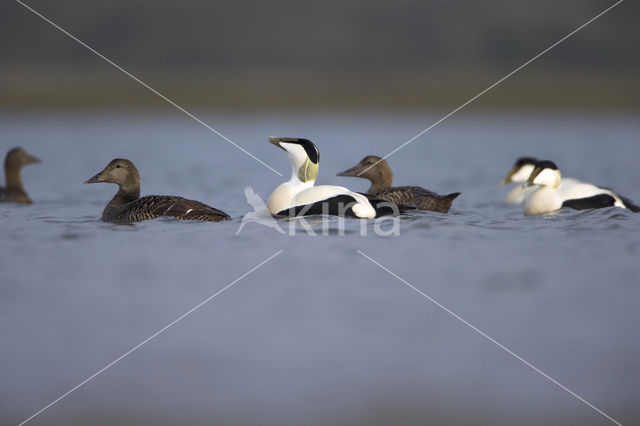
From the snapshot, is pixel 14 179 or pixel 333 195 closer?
pixel 333 195

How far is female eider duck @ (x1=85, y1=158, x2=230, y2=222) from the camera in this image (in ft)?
27.9

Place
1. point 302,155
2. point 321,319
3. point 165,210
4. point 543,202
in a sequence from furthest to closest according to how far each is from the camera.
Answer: point 543,202
point 302,155
point 165,210
point 321,319

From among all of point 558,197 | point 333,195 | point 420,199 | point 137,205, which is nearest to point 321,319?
point 333,195

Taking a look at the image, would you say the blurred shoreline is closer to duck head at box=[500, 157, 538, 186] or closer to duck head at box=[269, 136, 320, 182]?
duck head at box=[500, 157, 538, 186]

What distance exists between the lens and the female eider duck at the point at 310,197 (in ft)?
28.2

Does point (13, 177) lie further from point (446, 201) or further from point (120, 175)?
point (446, 201)

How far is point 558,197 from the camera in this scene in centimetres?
941

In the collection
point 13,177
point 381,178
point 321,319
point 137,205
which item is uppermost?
point 13,177

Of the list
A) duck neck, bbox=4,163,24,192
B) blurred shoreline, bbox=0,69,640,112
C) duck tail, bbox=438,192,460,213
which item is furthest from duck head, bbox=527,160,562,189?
blurred shoreline, bbox=0,69,640,112

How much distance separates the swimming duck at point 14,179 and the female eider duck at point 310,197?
3561 mm

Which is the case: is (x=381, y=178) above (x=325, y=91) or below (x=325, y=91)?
below

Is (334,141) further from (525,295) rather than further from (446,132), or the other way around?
(525,295)

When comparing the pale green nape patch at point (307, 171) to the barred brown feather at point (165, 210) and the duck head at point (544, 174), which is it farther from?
the duck head at point (544, 174)

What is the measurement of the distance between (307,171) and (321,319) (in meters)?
3.40
